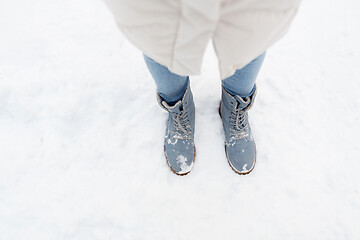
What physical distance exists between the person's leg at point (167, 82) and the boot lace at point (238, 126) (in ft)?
0.80

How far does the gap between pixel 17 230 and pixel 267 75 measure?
1322 mm

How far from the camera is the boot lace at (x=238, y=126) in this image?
0.87 metres

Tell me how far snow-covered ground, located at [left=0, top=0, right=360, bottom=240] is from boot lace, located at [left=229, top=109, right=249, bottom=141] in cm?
10

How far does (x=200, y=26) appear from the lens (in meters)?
0.32

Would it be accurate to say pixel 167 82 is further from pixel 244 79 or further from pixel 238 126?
pixel 238 126

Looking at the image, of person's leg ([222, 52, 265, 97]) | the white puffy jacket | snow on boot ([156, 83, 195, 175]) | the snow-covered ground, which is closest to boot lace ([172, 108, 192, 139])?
snow on boot ([156, 83, 195, 175])

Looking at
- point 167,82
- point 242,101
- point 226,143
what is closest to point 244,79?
point 242,101

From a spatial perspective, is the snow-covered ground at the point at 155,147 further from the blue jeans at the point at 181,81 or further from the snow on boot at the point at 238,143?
the blue jeans at the point at 181,81

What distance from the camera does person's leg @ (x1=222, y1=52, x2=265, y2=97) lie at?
0.63 metres

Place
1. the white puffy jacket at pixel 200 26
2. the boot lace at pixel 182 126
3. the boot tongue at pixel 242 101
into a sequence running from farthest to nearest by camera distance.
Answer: the boot lace at pixel 182 126
the boot tongue at pixel 242 101
the white puffy jacket at pixel 200 26

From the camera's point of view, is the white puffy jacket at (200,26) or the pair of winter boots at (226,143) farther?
the pair of winter boots at (226,143)

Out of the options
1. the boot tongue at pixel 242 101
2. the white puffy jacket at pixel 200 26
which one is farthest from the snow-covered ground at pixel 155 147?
the white puffy jacket at pixel 200 26

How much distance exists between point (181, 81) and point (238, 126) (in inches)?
13.3

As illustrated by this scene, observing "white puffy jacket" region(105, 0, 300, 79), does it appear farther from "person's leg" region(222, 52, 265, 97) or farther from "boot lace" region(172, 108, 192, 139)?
"boot lace" region(172, 108, 192, 139)
